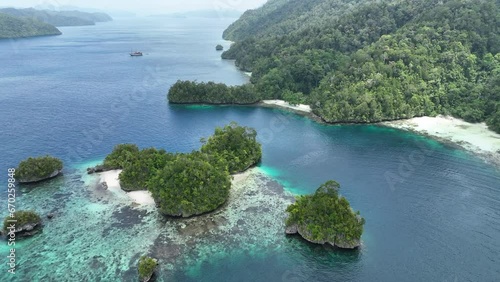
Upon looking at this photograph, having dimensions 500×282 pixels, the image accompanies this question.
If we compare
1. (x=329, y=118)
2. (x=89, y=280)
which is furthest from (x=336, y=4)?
(x=89, y=280)

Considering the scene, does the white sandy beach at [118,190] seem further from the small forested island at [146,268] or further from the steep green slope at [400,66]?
the steep green slope at [400,66]

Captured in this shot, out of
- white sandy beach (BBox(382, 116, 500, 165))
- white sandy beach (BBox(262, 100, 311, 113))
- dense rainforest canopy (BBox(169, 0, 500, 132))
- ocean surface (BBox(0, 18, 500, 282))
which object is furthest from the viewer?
white sandy beach (BBox(262, 100, 311, 113))

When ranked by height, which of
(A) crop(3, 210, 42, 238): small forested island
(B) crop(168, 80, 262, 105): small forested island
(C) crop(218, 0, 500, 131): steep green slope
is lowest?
Result: (A) crop(3, 210, 42, 238): small forested island

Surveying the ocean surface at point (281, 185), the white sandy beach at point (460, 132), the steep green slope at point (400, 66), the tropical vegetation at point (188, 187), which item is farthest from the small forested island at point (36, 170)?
the white sandy beach at point (460, 132)

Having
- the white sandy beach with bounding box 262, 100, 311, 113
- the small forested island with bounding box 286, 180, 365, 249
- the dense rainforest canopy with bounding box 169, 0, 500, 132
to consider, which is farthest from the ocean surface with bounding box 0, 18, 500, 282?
the dense rainforest canopy with bounding box 169, 0, 500, 132

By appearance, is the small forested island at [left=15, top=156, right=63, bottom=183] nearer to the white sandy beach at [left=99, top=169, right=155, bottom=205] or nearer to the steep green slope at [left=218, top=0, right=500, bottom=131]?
the white sandy beach at [left=99, top=169, right=155, bottom=205]

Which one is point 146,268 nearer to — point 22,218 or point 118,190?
point 22,218

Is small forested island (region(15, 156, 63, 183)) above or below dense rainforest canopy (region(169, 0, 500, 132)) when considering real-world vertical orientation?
below
